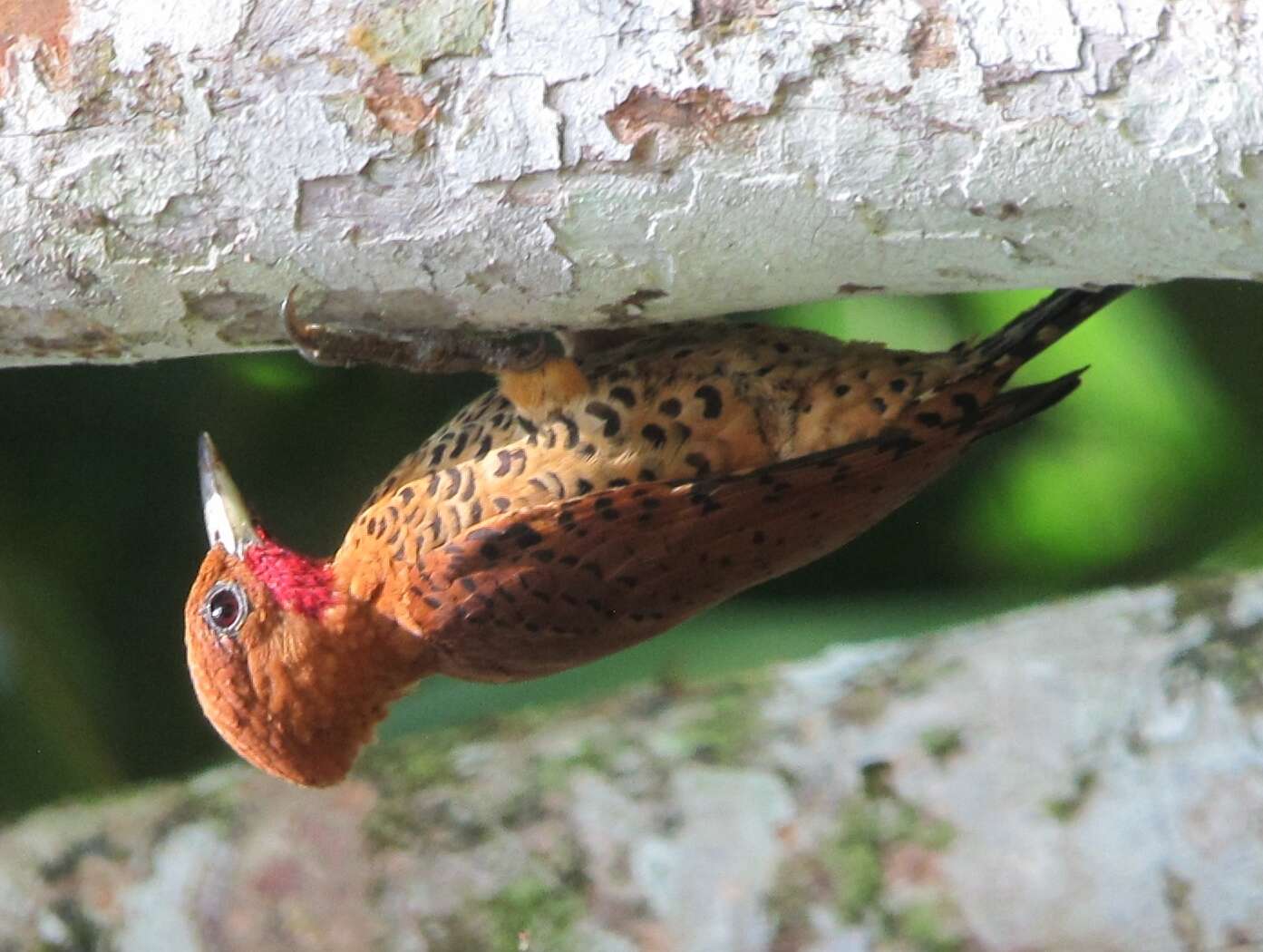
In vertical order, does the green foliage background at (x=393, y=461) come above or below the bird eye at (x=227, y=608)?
below

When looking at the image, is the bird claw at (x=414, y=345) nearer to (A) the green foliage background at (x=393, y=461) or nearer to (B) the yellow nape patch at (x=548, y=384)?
(B) the yellow nape patch at (x=548, y=384)

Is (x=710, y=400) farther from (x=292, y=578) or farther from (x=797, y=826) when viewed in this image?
(x=797, y=826)

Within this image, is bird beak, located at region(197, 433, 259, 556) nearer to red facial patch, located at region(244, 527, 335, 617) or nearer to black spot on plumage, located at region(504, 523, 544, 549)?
Answer: red facial patch, located at region(244, 527, 335, 617)

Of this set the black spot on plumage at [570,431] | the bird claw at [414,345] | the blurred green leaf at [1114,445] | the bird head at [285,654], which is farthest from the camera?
the blurred green leaf at [1114,445]

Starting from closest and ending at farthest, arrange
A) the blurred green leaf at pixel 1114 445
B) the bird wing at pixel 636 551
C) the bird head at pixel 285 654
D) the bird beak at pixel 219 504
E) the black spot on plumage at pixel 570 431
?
the bird wing at pixel 636 551 < the black spot on plumage at pixel 570 431 < the bird head at pixel 285 654 < the bird beak at pixel 219 504 < the blurred green leaf at pixel 1114 445

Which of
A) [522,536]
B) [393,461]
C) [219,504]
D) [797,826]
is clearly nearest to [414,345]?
[522,536]

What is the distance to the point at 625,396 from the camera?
7.32 ft

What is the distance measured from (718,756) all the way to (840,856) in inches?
13.4

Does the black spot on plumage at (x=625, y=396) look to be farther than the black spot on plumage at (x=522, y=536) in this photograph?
Yes

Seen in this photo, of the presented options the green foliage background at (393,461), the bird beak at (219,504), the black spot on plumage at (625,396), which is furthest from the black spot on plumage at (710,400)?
the green foliage background at (393,461)

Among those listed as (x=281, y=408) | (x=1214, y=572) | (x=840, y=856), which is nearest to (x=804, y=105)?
(x=840, y=856)

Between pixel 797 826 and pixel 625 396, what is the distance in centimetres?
113

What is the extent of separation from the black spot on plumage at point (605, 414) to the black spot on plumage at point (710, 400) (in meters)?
0.13

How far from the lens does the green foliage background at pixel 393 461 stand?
11.2 ft
